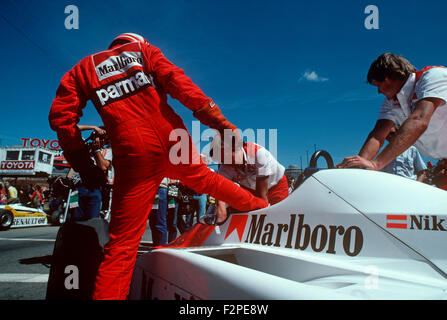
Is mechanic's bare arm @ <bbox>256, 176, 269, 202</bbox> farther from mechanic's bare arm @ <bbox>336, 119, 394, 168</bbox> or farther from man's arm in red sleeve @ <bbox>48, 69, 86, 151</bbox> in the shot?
man's arm in red sleeve @ <bbox>48, 69, 86, 151</bbox>

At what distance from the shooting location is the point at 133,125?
1.40 meters

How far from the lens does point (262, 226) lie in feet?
4.38

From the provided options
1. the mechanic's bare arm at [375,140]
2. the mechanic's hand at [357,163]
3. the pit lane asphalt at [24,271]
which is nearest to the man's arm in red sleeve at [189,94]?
the mechanic's hand at [357,163]

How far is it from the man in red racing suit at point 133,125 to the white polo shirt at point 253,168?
62 centimetres

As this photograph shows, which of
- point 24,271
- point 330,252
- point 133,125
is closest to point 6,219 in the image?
point 24,271

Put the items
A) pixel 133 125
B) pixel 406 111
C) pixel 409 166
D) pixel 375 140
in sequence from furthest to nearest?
pixel 409 166, pixel 375 140, pixel 406 111, pixel 133 125

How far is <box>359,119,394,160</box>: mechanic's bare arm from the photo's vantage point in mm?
1786

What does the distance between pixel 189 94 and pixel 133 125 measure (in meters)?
0.34

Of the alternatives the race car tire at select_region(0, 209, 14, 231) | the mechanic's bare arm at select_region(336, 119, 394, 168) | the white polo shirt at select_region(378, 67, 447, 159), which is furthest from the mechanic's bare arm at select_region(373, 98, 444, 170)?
the race car tire at select_region(0, 209, 14, 231)

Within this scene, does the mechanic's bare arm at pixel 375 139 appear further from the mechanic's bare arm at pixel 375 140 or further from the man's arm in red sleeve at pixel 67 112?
the man's arm in red sleeve at pixel 67 112

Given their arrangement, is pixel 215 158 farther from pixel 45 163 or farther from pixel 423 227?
pixel 45 163

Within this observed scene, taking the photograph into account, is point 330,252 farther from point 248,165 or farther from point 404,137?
point 248,165

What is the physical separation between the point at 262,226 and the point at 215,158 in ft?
3.31

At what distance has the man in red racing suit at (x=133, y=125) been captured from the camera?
4.53 feet
